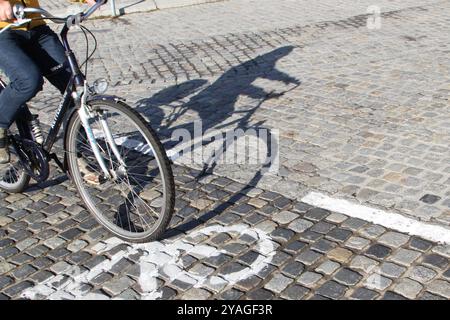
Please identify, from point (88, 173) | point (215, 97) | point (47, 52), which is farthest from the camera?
point (215, 97)

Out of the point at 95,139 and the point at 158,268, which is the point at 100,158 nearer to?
the point at 95,139

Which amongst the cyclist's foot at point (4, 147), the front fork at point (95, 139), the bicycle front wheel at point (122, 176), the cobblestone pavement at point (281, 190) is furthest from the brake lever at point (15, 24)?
the cobblestone pavement at point (281, 190)

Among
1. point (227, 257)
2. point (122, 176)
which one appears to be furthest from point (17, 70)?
point (227, 257)

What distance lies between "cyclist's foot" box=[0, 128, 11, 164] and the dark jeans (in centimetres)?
8

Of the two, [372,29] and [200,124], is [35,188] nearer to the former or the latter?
[200,124]

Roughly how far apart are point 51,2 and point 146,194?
1033 centimetres

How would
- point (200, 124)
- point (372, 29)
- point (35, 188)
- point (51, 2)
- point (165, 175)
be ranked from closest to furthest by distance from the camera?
point (165, 175), point (35, 188), point (200, 124), point (372, 29), point (51, 2)

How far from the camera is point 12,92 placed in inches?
168

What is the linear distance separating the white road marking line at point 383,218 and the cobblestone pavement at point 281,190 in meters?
0.08

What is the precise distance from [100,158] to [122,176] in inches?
8.5

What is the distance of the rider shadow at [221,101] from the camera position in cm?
599

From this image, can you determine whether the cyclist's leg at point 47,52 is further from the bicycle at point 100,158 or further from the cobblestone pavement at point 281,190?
the cobblestone pavement at point 281,190

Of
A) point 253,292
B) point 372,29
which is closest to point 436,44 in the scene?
point 372,29

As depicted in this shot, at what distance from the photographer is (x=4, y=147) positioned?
15.2 ft
